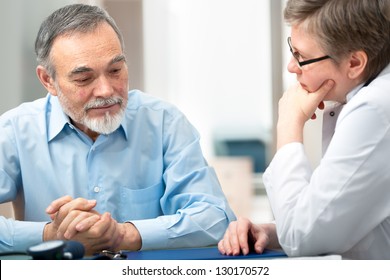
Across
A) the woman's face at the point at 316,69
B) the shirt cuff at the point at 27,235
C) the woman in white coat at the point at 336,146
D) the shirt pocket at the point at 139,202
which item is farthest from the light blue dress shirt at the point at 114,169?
the woman's face at the point at 316,69

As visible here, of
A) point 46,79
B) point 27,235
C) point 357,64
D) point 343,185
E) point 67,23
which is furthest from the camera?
point 46,79

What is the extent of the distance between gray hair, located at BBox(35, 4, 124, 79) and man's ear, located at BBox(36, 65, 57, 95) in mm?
20

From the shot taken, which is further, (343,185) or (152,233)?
(152,233)

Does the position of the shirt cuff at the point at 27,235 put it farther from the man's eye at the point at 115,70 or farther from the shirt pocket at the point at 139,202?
the man's eye at the point at 115,70

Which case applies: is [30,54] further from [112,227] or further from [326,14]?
[326,14]

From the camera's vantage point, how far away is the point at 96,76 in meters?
1.53

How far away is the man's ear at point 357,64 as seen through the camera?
1215mm

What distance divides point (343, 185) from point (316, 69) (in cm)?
27

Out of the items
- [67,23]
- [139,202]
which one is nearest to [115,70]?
[67,23]

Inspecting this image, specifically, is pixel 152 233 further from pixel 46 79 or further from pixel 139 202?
pixel 46 79

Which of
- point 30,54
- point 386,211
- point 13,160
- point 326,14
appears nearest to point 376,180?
point 386,211

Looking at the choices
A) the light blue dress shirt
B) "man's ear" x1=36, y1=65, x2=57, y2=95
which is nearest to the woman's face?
the light blue dress shirt

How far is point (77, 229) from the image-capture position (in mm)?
1318

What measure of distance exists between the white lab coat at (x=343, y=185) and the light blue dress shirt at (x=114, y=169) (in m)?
0.38
